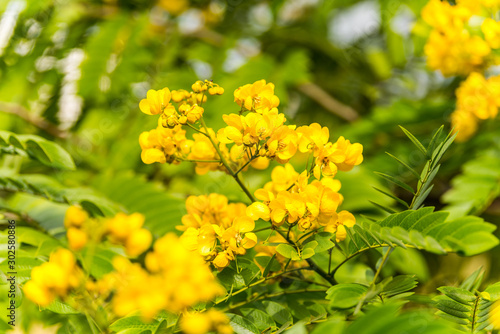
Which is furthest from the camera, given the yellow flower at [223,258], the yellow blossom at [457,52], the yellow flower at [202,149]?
the yellow blossom at [457,52]

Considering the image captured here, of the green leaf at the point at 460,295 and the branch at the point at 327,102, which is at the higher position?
the green leaf at the point at 460,295

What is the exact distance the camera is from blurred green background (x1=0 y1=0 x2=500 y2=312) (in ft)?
4.37

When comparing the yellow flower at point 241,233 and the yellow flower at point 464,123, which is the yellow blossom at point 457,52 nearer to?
the yellow flower at point 464,123

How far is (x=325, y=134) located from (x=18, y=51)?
67.7 inches

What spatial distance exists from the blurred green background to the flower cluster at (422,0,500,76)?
0.23 m

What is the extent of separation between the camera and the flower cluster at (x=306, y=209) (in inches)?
26.2

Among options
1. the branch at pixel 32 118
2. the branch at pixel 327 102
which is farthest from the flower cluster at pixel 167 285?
the branch at pixel 327 102

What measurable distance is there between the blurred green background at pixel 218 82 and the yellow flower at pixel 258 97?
0.44m

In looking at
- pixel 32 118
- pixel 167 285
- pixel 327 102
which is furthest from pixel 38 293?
pixel 327 102

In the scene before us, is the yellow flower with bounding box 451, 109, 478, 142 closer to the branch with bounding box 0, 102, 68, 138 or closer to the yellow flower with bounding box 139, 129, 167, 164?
the yellow flower with bounding box 139, 129, 167, 164

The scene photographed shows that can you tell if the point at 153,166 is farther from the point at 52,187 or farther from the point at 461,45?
the point at 461,45

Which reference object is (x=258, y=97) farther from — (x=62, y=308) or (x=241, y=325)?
(x=62, y=308)

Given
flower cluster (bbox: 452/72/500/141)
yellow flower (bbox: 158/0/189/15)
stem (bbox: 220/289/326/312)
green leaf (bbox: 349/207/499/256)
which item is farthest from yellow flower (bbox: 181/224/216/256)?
yellow flower (bbox: 158/0/189/15)

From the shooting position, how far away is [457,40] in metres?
1.34
